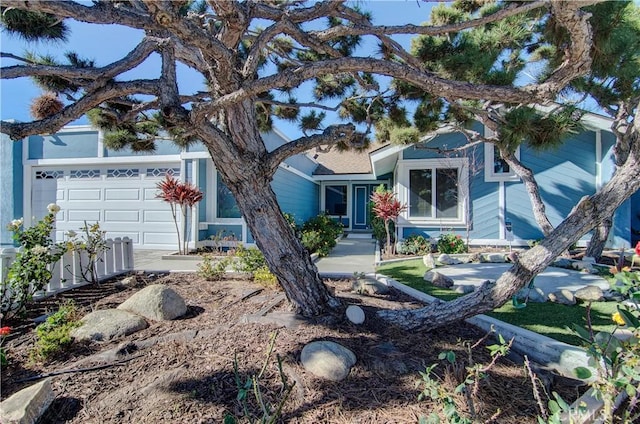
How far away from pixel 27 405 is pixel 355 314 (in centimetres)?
261

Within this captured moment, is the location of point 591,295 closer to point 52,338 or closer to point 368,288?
point 368,288

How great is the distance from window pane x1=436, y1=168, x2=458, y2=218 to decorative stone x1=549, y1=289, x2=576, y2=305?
5.34m

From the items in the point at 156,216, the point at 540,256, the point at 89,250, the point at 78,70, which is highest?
the point at 78,70

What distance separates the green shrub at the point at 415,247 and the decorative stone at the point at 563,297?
469cm

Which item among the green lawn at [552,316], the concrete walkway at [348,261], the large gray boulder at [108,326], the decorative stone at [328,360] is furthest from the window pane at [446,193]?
the large gray boulder at [108,326]

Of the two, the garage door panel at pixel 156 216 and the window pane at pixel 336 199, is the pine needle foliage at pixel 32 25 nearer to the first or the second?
the garage door panel at pixel 156 216

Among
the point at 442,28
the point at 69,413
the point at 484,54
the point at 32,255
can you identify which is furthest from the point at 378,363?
the point at 32,255

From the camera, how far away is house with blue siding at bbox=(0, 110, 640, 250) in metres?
9.45

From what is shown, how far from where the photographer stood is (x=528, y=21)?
4219 millimetres

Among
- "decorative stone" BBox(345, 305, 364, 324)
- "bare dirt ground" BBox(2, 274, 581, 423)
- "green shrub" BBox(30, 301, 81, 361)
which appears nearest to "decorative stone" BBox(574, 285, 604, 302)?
"bare dirt ground" BBox(2, 274, 581, 423)

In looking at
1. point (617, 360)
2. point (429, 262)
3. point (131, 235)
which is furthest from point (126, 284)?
point (429, 262)

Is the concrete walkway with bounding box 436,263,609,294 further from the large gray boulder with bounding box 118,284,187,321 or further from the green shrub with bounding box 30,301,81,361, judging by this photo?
the green shrub with bounding box 30,301,81,361

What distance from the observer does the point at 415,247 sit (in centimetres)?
962

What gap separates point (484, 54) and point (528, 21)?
2.70 feet
